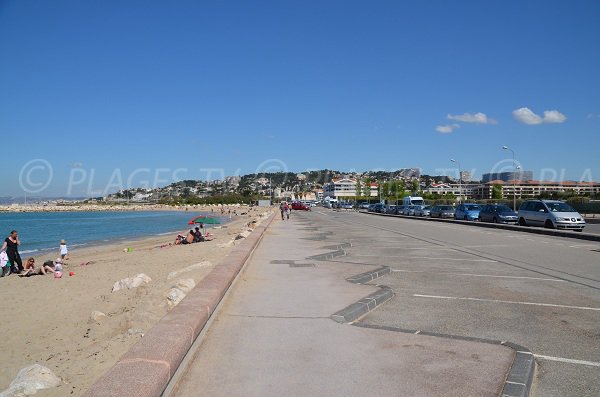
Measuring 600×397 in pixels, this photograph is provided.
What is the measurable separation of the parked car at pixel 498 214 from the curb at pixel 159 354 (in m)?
31.3

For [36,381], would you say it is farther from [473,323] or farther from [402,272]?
[402,272]

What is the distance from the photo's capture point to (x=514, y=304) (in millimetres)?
7910

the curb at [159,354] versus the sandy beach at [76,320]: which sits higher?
the curb at [159,354]

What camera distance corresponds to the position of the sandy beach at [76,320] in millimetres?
6248

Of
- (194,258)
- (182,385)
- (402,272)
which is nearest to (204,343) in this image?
(182,385)

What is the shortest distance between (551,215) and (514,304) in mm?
22330

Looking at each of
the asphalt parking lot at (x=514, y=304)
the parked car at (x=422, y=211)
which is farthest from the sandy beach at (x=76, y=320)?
the parked car at (x=422, y=211)

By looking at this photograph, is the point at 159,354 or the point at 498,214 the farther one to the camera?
the point at 498,214

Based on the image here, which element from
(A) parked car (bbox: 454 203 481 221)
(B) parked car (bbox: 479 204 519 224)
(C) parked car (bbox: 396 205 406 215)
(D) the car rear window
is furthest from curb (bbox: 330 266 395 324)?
(C) parked car (bbox: 396 205 406 215)

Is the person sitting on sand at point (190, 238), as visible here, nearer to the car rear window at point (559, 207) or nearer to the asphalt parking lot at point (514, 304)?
the asphalt parking lot at point (514, 304)

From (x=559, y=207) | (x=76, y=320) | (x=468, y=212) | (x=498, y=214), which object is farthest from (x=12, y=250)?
(x=468, y=212)

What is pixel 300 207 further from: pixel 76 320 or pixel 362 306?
pixel 362 306

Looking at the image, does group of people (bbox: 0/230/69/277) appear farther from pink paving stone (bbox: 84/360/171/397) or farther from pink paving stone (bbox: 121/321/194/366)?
pink paving stone (bbox: 84/360/171/397)

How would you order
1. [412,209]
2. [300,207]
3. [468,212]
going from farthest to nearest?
[300,207], [412,209], [468,212]
